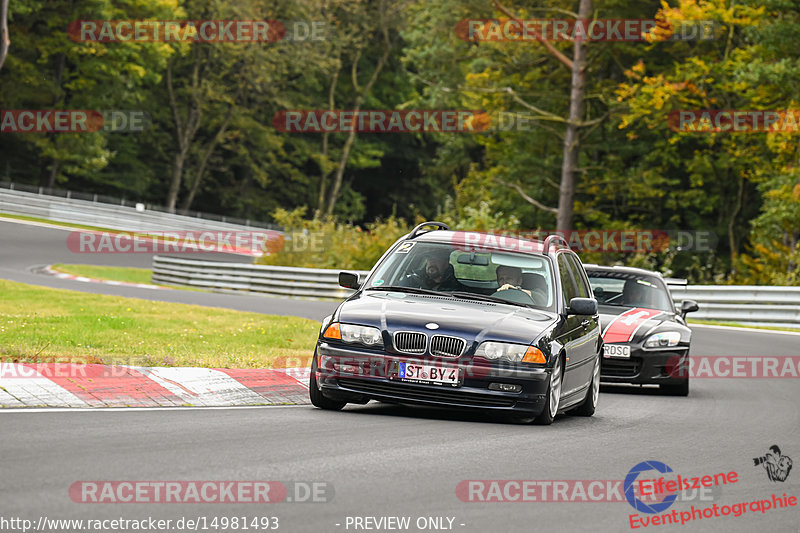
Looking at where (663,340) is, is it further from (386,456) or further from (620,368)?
(386,456)

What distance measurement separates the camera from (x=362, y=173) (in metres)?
84.8

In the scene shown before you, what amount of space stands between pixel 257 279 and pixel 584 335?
2171 cm

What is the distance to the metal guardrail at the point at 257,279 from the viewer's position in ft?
103

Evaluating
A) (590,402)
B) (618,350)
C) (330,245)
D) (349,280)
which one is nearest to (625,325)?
(618,350)

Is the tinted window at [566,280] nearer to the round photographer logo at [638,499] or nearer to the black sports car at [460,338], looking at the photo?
the black sports car at [460,338]

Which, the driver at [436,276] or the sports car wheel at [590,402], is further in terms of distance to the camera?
the sports car wheel at [590,402]

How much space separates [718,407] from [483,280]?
3407mm

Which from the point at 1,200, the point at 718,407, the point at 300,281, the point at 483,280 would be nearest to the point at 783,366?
the point at 718,407

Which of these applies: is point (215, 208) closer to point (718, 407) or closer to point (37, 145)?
point (37, 145)

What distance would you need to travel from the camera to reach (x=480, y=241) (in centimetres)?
1112

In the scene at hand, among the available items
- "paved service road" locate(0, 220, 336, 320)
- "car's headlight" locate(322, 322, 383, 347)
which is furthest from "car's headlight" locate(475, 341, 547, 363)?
"paved service road" locate(0, 220, 336, 320)

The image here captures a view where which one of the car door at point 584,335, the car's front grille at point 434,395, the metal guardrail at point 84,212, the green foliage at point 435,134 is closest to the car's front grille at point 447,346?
the car's front grille at point 434,395

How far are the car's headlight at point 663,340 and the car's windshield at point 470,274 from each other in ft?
10.9

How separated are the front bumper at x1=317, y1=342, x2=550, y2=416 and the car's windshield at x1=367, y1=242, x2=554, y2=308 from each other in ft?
3.77
